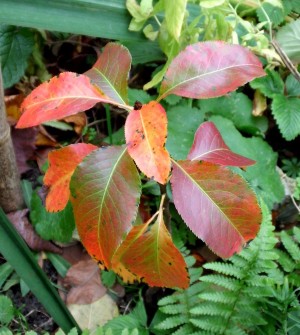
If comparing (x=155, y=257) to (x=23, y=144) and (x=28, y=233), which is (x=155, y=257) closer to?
(x=28, y=233)

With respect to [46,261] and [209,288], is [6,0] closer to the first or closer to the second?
[46,261]

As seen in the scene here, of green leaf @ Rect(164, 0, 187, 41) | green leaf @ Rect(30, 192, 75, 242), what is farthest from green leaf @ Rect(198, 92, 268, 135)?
green leaf @ Rect(30, 192, 75, 242)

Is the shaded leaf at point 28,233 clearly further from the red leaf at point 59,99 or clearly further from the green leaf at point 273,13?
the green leaf at point 273,13

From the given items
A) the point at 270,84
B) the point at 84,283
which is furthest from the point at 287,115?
the point at 84,283

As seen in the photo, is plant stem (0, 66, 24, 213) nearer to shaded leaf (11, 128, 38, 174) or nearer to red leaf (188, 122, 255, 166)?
shaded leaf (11, 128, 38, 174)

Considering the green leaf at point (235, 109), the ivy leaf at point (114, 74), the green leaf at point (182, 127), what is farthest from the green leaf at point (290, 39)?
the ivy leaf at point (114, 74)

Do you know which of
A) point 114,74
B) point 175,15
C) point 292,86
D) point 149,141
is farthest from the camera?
point 292,86
